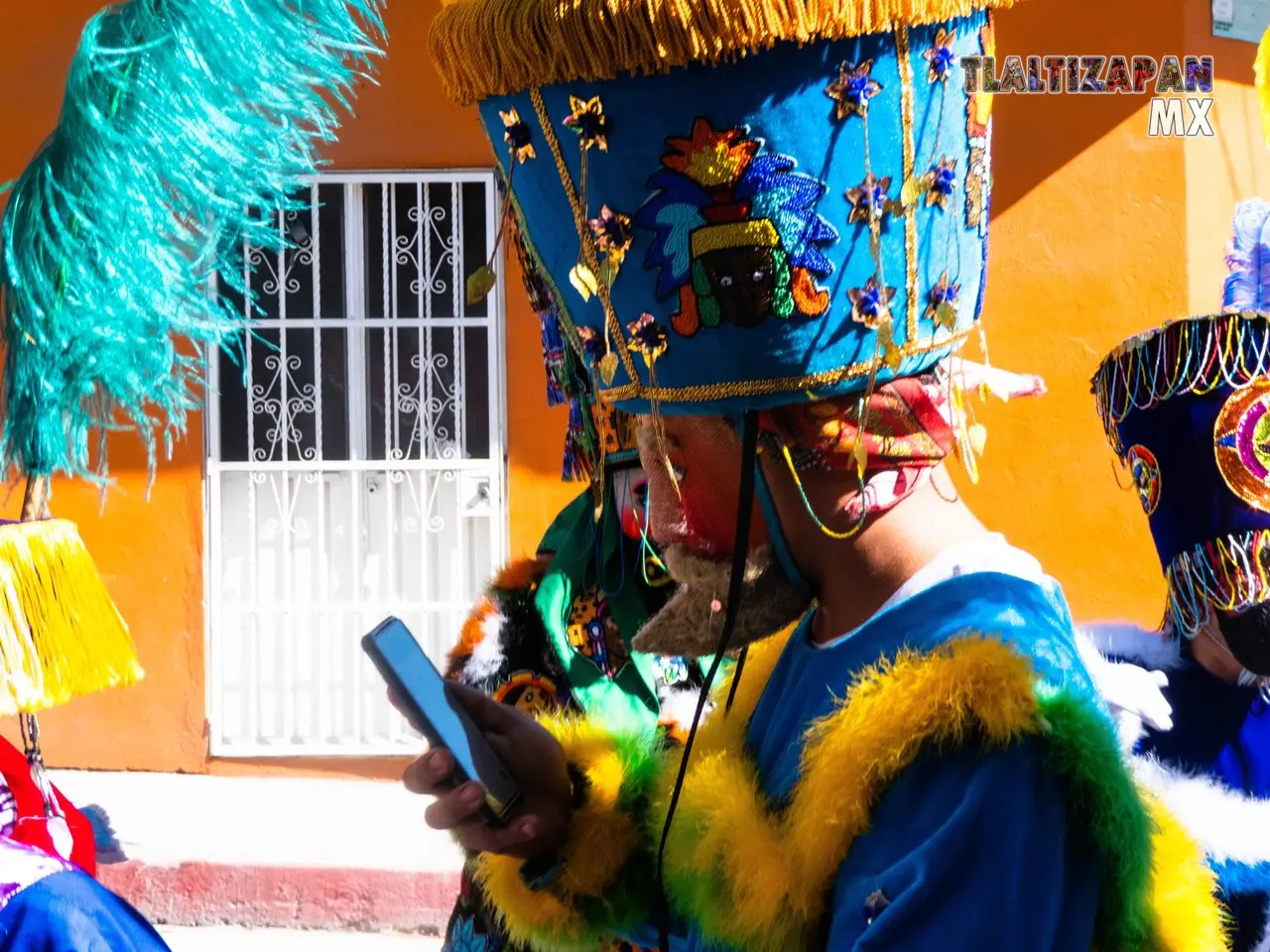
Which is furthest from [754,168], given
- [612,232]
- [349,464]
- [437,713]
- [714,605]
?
[349,464]

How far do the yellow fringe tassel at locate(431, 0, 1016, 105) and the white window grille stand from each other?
476cm

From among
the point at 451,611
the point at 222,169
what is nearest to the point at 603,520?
the point at 222,169

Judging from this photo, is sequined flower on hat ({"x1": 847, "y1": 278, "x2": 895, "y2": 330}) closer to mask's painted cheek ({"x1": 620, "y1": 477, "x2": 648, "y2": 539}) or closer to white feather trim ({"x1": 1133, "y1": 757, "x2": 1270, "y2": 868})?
mask's painted cheek ({"x1": 620, "y1": 477, "x2": 648, "y2": 539})

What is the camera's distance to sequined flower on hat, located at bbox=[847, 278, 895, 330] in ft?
4.62

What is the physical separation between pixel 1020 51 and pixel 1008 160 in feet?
1.51

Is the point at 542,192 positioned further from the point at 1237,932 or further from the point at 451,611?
the point at 451,611

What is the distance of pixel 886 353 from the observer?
55.4 inches

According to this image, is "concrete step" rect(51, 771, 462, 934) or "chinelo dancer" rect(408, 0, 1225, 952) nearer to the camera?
"chinelo dancer" rect(408, 0, 1225, 952)

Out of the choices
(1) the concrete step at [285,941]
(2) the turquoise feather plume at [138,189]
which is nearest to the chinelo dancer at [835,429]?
(2) the turquoise feather plume at [138,189]

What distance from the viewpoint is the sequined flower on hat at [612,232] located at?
1.44m

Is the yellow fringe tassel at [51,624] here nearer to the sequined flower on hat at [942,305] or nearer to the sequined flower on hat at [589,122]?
the sequined flower on hat at [589,122]

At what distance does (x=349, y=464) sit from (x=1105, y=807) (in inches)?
210

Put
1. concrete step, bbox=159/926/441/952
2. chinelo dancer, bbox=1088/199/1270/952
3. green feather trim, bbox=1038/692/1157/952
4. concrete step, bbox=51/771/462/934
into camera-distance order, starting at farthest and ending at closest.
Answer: concrete step, bbox=51/771/462/934 < concrete step, bbox=159/926/441/952 < chinelo dancer, bbox=1088/199/1270/952 < green feather trim, bbox=1038/692/1157/952

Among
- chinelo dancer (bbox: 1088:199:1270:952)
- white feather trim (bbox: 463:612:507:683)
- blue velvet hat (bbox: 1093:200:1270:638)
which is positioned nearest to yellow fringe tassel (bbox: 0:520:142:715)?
white feather trim (bbox: 463:612:507:683)
